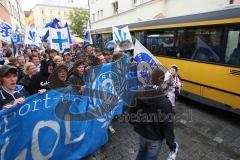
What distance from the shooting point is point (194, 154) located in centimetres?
405

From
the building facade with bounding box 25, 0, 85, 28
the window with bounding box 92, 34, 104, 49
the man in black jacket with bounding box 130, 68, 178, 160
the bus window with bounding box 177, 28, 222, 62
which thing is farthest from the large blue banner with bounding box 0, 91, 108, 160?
the building facade with bounding box 25, 0, 85, 28

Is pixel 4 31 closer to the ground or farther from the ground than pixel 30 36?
farther from the ground

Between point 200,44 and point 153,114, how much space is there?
15.1 feet

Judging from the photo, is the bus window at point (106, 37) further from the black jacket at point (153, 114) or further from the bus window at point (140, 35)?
the black jacket at point (153, 114)

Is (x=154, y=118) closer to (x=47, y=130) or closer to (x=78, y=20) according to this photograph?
(x=47, y=130)

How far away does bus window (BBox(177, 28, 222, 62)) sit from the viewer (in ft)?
19.1

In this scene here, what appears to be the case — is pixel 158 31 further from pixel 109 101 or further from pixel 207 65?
pixel 109 101

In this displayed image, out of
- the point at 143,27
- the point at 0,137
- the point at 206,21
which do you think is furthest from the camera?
the point at 143,27

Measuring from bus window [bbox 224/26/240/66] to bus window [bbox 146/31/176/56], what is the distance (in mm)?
2361

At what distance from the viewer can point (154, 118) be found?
2.56m

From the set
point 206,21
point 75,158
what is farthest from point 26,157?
point 206,21

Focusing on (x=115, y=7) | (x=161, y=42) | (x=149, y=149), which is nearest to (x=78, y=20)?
(x=115, y=7)

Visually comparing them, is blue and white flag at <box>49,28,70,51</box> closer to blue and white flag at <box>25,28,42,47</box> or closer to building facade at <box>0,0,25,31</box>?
blue and white flag at <box>25,28,42,47</box>

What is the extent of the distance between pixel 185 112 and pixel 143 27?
5081 mm
